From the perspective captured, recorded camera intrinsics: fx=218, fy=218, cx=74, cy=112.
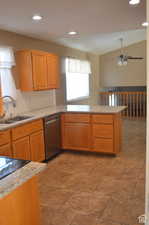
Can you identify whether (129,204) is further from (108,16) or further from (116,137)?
(108,16)

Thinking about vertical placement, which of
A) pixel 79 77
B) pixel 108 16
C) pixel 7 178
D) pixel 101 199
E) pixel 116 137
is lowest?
pixel 101 199

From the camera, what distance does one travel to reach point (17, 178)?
1.37 m

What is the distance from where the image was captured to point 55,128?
4297 millimetres

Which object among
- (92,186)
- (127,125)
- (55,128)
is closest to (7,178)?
(92,186)

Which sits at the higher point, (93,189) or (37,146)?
(37,146)

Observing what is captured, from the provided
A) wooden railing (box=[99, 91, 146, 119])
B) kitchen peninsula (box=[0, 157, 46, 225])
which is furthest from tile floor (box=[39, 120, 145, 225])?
wooden railing (box=[99, 91, 146, 119])

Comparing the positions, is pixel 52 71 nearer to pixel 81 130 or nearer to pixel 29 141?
pixel 81 130

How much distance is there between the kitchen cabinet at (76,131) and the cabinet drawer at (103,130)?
0.46 ft

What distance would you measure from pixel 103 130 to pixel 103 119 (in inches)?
8.5

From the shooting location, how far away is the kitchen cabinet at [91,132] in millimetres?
4120

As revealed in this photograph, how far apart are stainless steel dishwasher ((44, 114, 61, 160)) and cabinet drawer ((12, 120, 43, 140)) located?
0.20m

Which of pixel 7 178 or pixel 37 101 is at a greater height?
pixel 37 101

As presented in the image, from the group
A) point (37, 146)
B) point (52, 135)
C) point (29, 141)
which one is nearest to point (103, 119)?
point (52, 135)

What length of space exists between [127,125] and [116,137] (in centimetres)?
278
